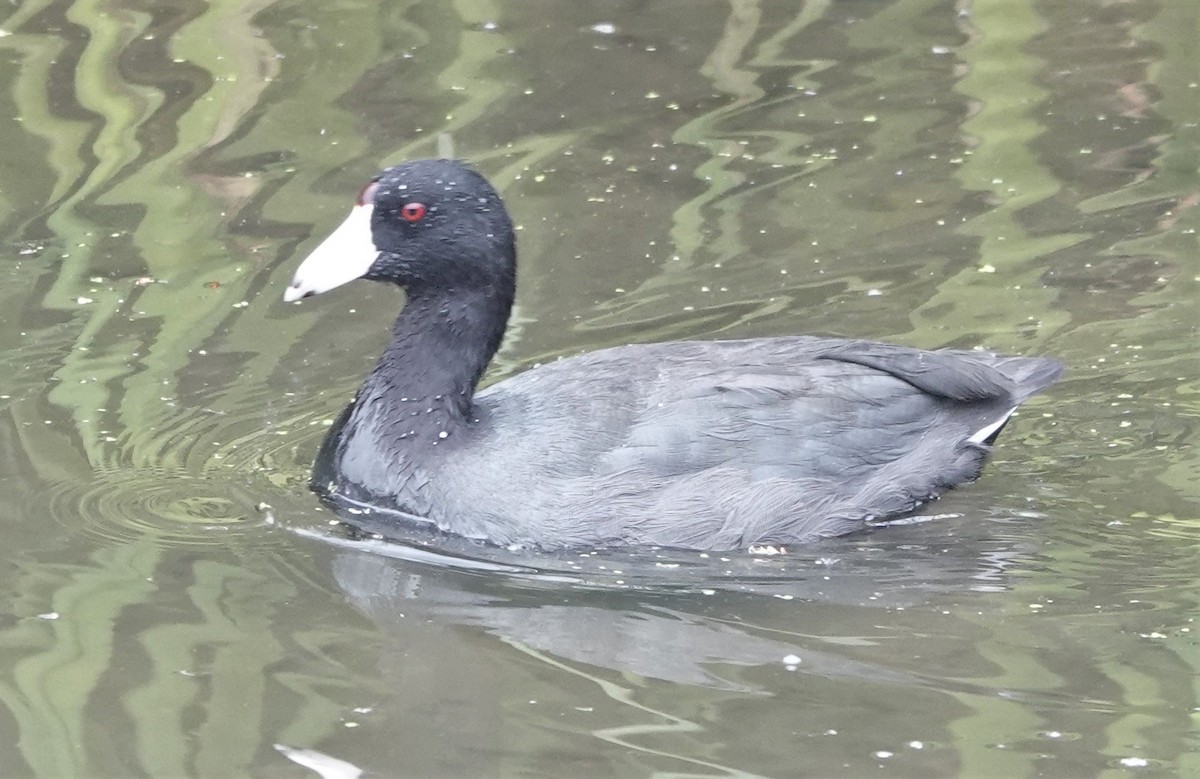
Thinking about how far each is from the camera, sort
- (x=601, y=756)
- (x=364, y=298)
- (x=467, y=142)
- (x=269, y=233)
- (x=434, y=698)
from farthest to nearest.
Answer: (x=467, y=142), (x=269, y=233), (x=364, y=298), (x=434, y=698), (x=601, y=756)

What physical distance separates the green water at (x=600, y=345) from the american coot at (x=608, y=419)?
116mm

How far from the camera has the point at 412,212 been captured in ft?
17.8

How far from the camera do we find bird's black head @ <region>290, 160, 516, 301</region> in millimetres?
5426

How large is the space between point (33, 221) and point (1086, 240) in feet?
→ 13.3

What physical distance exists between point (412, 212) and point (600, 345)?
4.02 feet

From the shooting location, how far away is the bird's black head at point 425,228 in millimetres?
5426

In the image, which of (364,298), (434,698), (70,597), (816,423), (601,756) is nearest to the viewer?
(601,756)

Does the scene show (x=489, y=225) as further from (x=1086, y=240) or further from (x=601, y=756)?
(x=1086, y=240)

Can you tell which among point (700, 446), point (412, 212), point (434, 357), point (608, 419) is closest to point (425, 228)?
point (412, 212)

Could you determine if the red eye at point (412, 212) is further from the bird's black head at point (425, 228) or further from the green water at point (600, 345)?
the green water at point (600, 345)

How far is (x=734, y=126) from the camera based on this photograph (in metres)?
8.34

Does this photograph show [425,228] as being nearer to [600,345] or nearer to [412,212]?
[412,212]

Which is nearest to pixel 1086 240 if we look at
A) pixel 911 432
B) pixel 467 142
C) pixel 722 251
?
pixel 722 251

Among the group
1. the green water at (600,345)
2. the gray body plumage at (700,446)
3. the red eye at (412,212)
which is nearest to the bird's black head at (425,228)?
the red eye at (412,212)
